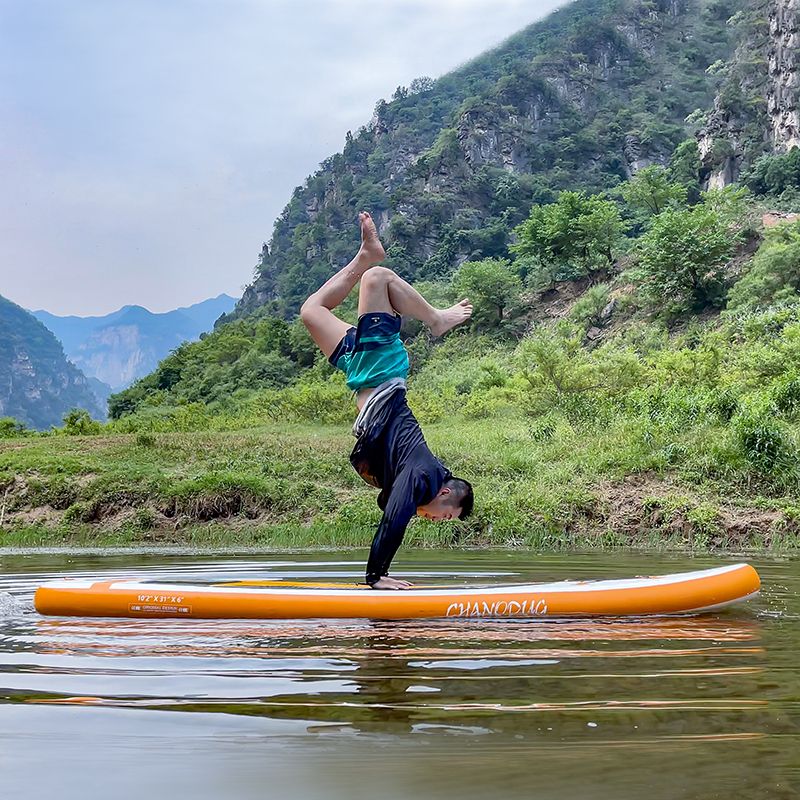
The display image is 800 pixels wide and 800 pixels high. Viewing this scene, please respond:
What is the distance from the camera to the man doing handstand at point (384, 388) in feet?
16.3

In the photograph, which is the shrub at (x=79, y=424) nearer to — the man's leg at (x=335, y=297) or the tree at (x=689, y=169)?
the man's leg at (x=335, y=297)

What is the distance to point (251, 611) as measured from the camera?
457 centimetres

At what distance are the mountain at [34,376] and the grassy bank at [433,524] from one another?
385ft

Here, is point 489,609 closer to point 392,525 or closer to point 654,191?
point 392,525

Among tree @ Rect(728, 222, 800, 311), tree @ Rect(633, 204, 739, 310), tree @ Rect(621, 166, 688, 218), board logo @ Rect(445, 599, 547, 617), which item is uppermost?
tree @ Rect(621, 166, 688, 218)

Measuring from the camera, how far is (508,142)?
320 ft

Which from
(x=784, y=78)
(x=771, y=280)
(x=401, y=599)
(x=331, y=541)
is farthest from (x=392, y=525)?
(x=784, y=78)

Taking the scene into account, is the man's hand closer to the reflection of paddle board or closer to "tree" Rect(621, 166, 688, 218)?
the reflection of paddle board

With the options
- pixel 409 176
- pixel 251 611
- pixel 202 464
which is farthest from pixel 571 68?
pixel 251 611

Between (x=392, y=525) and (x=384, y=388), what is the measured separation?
978mm

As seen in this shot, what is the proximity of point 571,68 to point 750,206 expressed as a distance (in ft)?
248

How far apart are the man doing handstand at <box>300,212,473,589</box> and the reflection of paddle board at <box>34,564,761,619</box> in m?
0.37

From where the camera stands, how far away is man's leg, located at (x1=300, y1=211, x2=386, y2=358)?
5621 mm

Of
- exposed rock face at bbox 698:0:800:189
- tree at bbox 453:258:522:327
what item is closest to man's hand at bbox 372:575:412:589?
tree at bbox 453:258:522:327
